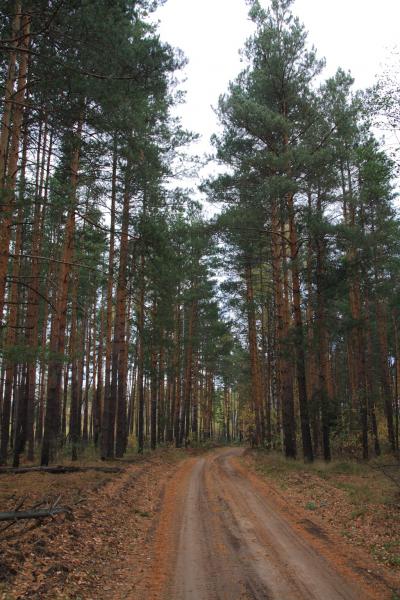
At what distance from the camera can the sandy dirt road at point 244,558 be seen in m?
5.44

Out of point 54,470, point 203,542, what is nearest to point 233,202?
point 54,470

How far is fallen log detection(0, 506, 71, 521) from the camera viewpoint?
6.33 meters

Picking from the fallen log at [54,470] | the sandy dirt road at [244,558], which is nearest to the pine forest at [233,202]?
the fallen log at [54,470]

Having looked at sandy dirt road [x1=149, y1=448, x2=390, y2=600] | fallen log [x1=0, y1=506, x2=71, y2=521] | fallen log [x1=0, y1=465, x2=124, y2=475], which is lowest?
sandy dirt road [x1=149, y1=448, x2=390, y2=600]

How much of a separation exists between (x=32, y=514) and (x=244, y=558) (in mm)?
3411

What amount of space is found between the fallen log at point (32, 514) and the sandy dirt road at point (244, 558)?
1.86 metres

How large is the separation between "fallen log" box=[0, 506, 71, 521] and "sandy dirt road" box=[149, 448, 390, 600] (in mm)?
1864

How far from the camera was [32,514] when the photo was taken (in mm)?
6812

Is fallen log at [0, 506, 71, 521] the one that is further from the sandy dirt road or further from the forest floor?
the sandy dirt road

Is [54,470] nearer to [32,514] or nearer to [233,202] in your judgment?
[32,514]

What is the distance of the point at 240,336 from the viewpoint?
3584 centimetres

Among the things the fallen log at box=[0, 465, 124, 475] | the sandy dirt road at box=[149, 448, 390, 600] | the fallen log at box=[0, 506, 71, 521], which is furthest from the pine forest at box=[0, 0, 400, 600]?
the sandy dirt road at box=[149, 448, 390, 600]

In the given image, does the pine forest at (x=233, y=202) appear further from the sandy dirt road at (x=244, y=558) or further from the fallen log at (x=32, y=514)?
the sandy dirt road at (x=244, y=558)

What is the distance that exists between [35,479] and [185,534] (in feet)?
18.1
